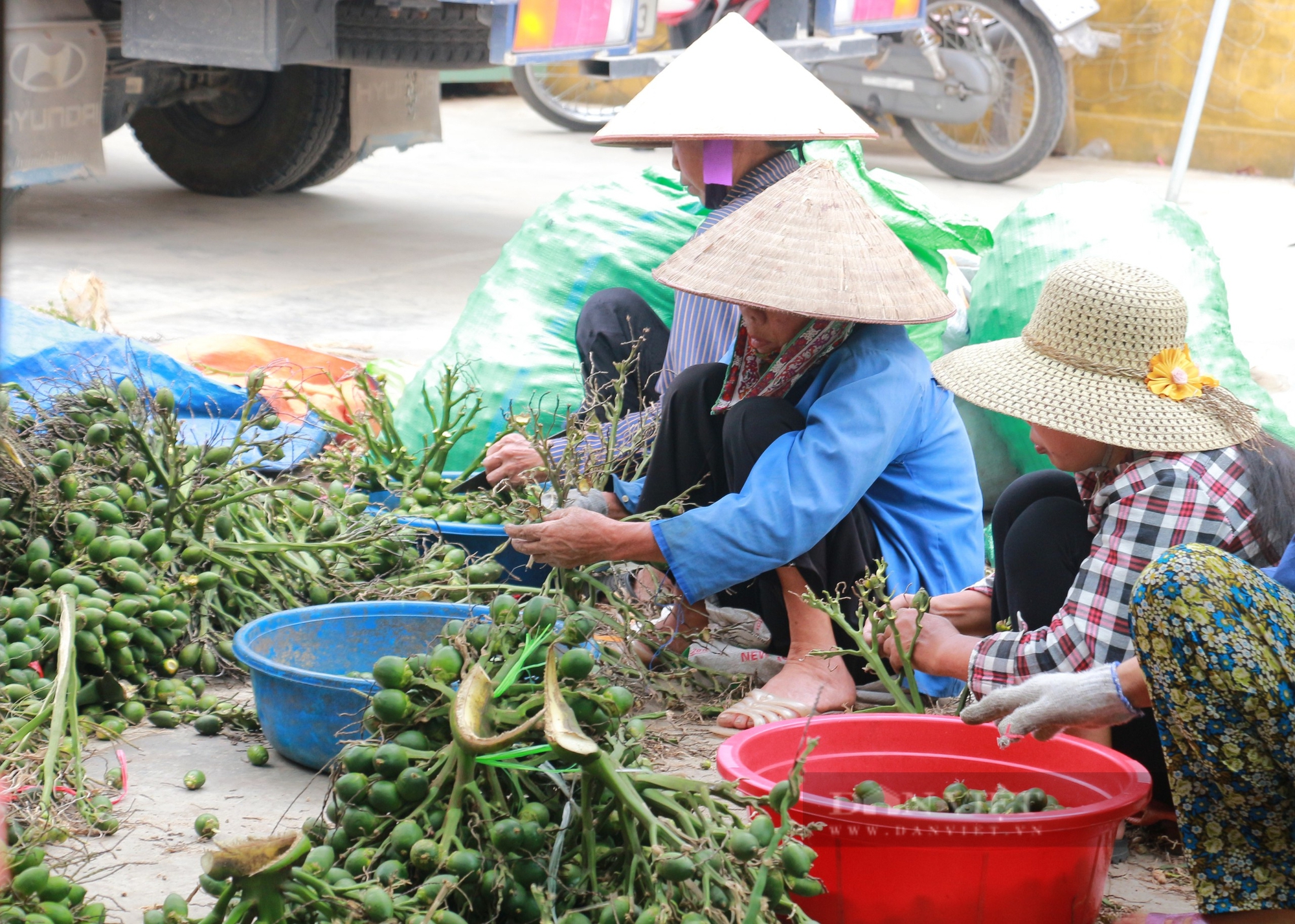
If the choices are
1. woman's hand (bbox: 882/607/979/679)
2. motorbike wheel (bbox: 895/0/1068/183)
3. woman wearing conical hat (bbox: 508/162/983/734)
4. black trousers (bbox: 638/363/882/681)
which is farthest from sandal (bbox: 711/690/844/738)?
motorbike wheel (bbox: 895/0/1068/183)

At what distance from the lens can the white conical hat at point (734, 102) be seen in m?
2.48

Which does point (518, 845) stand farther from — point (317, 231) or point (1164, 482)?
point (317, 231)

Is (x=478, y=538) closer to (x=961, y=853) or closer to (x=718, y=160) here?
(x=718, y=160)

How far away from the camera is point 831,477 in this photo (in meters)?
1.92

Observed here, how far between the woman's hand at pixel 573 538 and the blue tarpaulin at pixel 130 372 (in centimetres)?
75

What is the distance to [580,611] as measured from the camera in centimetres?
172

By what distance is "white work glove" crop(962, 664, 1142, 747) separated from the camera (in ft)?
4.67

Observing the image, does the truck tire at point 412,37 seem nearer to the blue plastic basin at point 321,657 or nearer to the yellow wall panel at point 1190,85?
the blue plastic basin at point 321,657

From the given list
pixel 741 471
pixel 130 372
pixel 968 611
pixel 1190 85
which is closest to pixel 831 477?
pixel 741 471

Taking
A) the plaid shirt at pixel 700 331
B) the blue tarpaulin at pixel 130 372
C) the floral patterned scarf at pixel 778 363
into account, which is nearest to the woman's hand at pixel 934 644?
the floral patterned scarf at pixel 778 363

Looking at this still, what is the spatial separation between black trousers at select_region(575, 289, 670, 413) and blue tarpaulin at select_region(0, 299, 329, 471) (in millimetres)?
577

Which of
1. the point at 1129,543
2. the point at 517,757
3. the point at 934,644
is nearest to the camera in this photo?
the point at 517,757

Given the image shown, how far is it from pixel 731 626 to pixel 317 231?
407 cm

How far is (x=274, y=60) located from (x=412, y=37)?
725 mm
